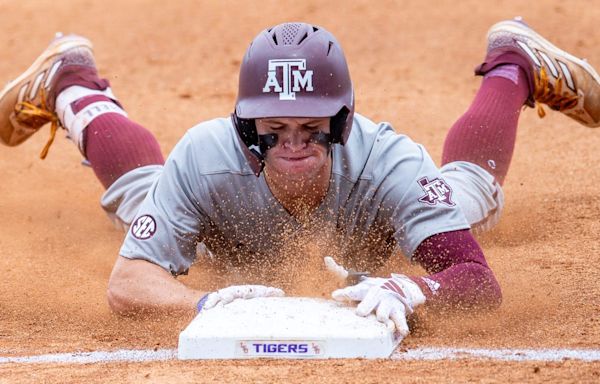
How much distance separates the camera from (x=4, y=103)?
6.11 meters

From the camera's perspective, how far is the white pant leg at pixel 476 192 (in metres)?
5.31

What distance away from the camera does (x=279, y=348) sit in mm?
3664

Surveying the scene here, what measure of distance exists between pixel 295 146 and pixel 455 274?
2.40ft

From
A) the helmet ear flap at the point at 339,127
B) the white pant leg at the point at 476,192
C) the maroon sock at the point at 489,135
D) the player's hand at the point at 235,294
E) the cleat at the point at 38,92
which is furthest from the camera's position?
the cleat at the point at 38,92

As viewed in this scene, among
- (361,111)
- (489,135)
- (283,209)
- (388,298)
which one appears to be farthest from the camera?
(361,111)

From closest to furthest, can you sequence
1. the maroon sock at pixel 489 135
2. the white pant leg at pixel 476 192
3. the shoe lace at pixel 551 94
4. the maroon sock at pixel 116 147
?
the white pant leg at pixel 476 192
the maroon sock at pixel 489 135
the maroon sock at pixel 116 147
the shoe lace at pixel 551 94

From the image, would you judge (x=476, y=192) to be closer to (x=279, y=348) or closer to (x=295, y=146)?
(x=295, y=146)

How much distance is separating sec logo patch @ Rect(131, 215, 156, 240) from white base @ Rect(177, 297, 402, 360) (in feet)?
1.98

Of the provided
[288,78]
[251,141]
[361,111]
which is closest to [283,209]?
[251,141]

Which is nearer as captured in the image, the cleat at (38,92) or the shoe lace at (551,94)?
the shoe lace at (551,94)

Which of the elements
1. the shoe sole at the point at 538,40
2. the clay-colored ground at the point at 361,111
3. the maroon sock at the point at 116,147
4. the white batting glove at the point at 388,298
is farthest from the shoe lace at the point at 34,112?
the white batting glove at the point at 388,298

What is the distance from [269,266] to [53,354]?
100 centimetres

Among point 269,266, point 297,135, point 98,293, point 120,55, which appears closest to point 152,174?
point 98,293

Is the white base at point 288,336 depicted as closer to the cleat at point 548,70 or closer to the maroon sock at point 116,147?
the maroon sock at point 116,147
